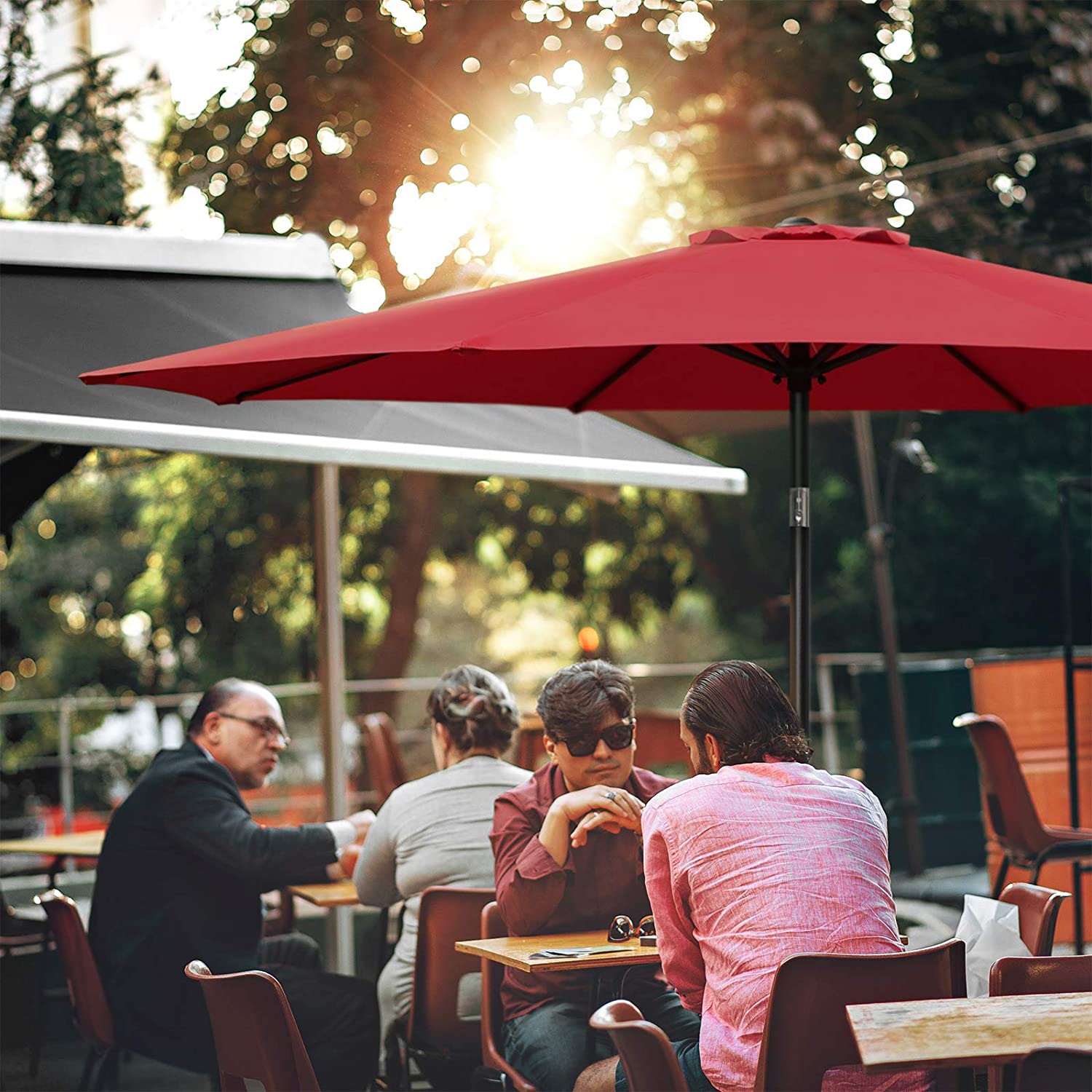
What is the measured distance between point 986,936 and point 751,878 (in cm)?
97

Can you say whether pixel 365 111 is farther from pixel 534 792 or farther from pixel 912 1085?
pixel 912 1085

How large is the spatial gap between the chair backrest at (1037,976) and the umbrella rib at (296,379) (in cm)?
183

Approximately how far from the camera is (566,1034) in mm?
3334

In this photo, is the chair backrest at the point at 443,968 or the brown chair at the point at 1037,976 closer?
the brown chair at the point at 1037,976

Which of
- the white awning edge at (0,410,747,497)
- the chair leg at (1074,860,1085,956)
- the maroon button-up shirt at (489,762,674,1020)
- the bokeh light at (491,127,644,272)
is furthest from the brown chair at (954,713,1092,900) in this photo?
the bokeh light at (491,127,644,272)

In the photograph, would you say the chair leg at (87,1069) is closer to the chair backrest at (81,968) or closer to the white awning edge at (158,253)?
the chair backrest at (81,968)

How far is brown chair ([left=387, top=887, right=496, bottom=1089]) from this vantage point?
12.0 feet

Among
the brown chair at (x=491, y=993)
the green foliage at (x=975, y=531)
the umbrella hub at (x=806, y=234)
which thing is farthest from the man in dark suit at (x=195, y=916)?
the green foliage at (x=975, y=531)

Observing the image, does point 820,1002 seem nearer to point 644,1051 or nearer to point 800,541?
point 644,1051

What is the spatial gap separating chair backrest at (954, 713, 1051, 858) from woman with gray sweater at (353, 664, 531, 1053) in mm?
2180

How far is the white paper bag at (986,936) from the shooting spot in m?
3.31

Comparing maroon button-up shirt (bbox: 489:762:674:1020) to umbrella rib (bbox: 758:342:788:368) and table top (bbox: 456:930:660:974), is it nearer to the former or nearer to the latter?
table top (bbox: 456:930:660:974)

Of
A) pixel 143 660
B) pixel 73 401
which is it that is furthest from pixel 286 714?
pixel 73 401

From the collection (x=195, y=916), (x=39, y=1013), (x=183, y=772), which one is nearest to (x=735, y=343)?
(x=183, y=772)
